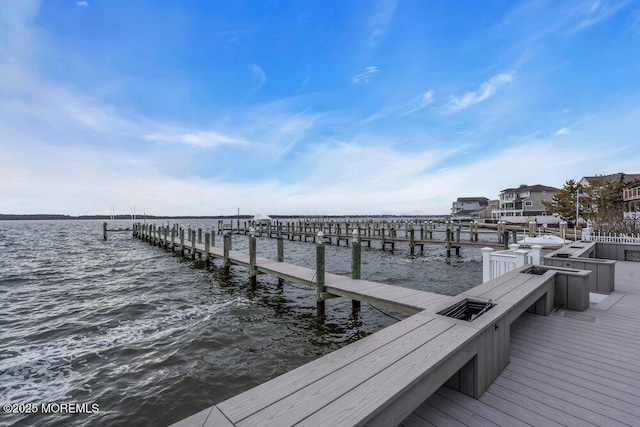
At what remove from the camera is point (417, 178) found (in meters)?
25.1

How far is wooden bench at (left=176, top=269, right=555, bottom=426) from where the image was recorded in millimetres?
1502

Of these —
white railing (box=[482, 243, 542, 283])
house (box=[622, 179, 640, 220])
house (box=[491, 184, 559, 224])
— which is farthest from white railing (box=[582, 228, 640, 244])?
house (box=[491, 184, 559, 224])

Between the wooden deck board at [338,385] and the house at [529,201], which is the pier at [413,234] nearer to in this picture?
the wooden deck board at [338,385]

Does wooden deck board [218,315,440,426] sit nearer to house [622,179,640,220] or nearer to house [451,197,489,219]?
house [622,179,640,220]

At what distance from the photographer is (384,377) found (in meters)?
1.84

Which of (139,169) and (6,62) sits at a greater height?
(6,62)

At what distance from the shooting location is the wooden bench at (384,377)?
1.50 m

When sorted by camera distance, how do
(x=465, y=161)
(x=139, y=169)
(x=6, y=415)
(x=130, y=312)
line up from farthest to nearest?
(x=139, y=169) < (x=465, y=161) < (x=130, y=312) < (x=6, y=415)

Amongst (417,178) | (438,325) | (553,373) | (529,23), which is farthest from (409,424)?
(417,178)

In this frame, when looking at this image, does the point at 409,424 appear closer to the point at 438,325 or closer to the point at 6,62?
the point at 438,325

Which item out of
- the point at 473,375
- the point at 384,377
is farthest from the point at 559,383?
the point at 384,377

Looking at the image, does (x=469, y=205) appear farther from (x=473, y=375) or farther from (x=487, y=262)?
(x=473, y=375)

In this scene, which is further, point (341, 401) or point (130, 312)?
point (130, 312)

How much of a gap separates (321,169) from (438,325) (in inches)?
899
